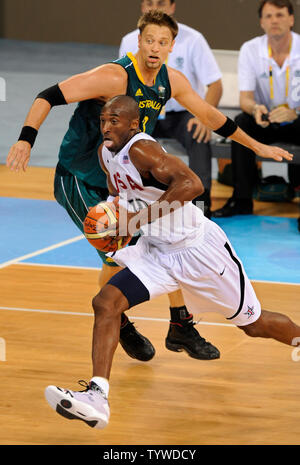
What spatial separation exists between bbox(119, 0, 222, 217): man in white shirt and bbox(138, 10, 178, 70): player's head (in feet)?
12.3

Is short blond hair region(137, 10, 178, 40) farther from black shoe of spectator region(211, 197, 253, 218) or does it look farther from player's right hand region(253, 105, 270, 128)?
black shoe of spectator region(211, 197, 253, 218)

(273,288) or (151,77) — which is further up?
(151,77)

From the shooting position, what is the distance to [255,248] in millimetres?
7461

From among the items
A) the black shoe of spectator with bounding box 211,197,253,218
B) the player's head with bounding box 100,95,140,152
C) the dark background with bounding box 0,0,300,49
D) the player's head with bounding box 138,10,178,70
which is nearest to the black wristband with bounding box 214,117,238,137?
the player's head with bounding box 138,10,178,70

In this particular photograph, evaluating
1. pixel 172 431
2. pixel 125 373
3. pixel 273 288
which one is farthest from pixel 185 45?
pixel 172 431

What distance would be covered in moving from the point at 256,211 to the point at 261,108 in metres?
1.11

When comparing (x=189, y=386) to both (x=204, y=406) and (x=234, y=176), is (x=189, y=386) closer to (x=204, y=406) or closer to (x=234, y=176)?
(x=204, y=406)

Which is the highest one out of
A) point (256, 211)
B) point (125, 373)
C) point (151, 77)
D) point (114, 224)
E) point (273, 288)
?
point (151, 77)

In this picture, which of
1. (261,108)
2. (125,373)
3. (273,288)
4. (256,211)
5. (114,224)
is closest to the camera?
(114,224)

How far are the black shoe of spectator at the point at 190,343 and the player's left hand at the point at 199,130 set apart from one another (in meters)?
3.67

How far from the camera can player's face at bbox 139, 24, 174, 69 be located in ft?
14.8

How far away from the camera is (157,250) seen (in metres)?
4.16

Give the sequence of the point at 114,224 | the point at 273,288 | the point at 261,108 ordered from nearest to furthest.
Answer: the point at 114,224, the point at 273,288, the point at 261,108

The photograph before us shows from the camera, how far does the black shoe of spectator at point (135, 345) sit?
15.8 feet
